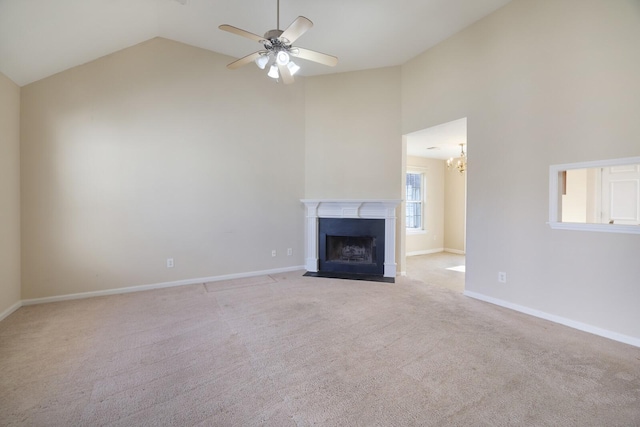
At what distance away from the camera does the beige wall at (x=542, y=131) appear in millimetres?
2371

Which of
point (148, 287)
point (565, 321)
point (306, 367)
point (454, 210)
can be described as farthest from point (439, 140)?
point (148, 287)

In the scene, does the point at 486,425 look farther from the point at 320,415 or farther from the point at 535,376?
the point at 320,415

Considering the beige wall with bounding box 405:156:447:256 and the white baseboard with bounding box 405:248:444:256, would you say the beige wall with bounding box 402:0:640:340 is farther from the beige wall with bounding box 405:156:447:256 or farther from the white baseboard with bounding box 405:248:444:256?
the white baseboard with bounding box 405:248:444:256

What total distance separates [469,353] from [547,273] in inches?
56.7

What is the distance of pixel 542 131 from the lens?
2863mm

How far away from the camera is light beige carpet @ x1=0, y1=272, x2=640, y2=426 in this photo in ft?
5.16

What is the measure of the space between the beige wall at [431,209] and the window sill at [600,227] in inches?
163

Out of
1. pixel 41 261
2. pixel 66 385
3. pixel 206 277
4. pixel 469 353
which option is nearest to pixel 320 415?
pixel 469 353

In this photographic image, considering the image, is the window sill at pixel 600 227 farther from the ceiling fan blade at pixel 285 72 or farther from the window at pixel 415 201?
the window at pixel 415 201

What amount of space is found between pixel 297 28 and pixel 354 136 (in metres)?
2.64

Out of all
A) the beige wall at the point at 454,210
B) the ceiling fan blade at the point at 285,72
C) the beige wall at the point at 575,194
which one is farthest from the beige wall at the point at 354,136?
the beige wall at the point at 454,210

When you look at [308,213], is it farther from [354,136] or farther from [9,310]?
[9,310]


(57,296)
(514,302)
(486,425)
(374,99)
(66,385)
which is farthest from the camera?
(374,99)

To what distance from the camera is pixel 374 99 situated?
15.3ft
